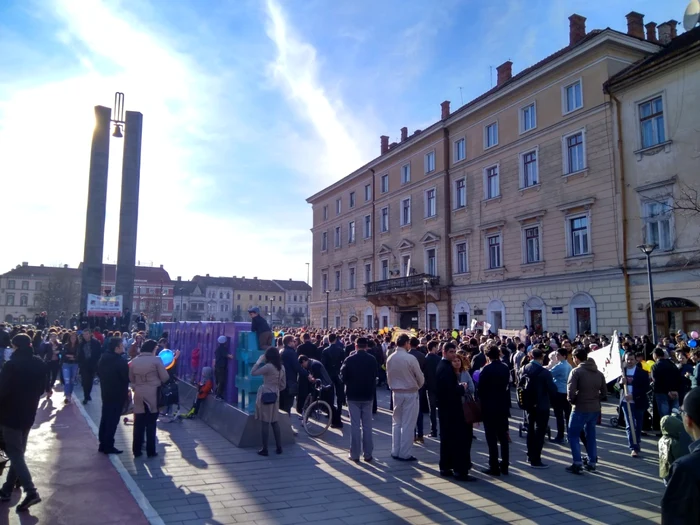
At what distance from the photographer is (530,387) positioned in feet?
27.6

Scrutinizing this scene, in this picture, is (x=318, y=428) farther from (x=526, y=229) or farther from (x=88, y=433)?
(x=526, y=229)

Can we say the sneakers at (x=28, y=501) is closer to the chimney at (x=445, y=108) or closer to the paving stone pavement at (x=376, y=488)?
the paving stone pavement at (x=376, y=488)

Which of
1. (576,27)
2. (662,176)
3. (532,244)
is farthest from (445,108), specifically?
(662,176)

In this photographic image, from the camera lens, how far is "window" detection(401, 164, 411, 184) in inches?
1615

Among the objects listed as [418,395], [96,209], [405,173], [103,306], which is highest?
[405,173]

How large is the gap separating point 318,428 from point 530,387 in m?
4.31

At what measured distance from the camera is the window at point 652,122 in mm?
23375

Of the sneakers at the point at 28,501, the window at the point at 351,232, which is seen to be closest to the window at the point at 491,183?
the window at the point at 351,232

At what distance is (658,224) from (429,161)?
18327mm

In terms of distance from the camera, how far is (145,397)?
875 cm

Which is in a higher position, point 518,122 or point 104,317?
point 518,122

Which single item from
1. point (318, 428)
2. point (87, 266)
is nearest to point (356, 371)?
point (318, 428)

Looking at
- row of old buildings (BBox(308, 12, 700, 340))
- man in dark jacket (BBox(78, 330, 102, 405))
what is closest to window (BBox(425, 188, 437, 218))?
row of old buildings (BBox(308, 12, 700, 340))

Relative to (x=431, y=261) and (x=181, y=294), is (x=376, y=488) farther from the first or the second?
(x=181, y=294)
